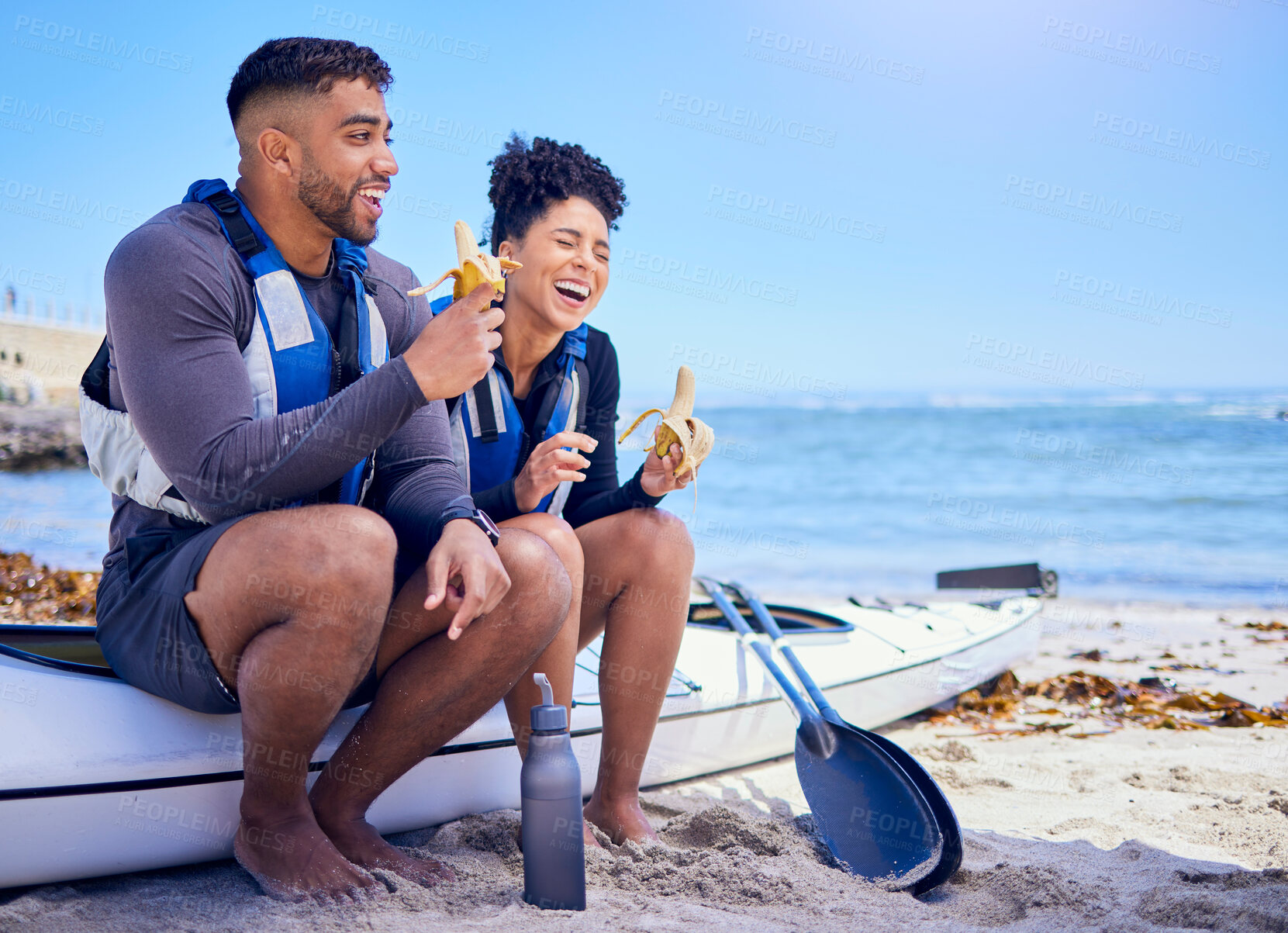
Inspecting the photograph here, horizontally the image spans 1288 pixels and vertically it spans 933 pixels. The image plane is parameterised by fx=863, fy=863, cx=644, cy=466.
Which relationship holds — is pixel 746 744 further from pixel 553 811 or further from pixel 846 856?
pixel 553 811

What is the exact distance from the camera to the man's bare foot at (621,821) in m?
2.16

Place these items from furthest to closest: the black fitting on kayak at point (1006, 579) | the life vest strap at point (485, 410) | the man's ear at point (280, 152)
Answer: the black fitting on kayak at point (1006, 579), the life vest strap at point (485, 410), the man's ear at point (280, 152)

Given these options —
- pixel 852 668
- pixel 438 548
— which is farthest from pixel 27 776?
pixel 852 668

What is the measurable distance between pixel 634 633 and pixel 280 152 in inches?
55.8

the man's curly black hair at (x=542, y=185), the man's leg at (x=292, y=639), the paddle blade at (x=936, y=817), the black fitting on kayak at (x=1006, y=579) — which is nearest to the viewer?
the man's leg at (x=292, y=639)

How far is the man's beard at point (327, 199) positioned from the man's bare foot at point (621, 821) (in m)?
1.53

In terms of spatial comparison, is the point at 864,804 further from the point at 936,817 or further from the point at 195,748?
the point at 195,748

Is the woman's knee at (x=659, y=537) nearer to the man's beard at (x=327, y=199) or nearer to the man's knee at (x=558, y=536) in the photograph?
the man's knee at (x=558, y=536)

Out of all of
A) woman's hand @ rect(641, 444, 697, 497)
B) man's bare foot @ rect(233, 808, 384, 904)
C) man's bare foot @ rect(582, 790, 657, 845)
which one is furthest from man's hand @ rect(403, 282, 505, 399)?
man's bare foot @ rect(582, 790, 657, 845)

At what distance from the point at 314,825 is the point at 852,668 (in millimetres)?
2312

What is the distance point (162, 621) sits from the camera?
67.1 inches

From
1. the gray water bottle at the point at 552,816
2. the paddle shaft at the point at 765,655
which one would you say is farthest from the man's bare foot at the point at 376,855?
the paddle shaft at the point at 765,655

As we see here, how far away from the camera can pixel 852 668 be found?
138 inches

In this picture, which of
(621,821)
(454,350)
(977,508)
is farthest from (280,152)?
(977,508)
